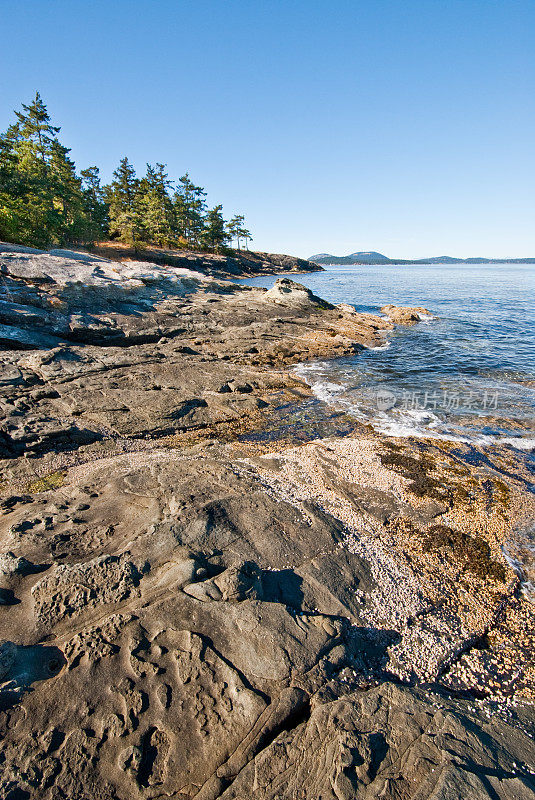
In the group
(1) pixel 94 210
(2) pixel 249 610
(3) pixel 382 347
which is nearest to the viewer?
(2) pixel 249 610

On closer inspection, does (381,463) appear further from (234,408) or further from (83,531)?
(83,531)

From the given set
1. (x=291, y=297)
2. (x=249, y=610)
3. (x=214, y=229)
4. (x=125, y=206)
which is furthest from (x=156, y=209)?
(x=249, y=610)

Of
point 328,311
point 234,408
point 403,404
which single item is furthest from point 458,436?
point 328,311

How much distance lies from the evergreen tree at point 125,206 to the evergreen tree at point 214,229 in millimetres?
19163

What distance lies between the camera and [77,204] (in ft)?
168

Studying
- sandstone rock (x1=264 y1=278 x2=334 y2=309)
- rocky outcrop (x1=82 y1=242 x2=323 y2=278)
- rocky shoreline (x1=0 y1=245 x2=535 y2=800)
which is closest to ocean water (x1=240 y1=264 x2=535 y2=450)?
rocky shoreline (x1=0 y1=245 x2=535 y2=800)

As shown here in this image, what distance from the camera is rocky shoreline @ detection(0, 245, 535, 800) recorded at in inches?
173

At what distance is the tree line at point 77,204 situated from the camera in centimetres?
3677

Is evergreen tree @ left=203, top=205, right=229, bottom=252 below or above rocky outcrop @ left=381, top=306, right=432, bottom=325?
above

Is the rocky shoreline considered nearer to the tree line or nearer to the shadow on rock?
the shadow on rock

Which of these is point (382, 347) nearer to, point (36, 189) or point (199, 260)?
point (36, 189)

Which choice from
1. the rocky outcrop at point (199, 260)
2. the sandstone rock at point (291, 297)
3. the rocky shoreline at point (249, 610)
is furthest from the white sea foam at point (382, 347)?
the rocky outcrop at point (199, 260)

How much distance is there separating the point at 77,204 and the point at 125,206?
23.6 m

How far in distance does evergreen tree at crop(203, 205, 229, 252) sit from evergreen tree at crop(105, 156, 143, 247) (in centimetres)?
1916
